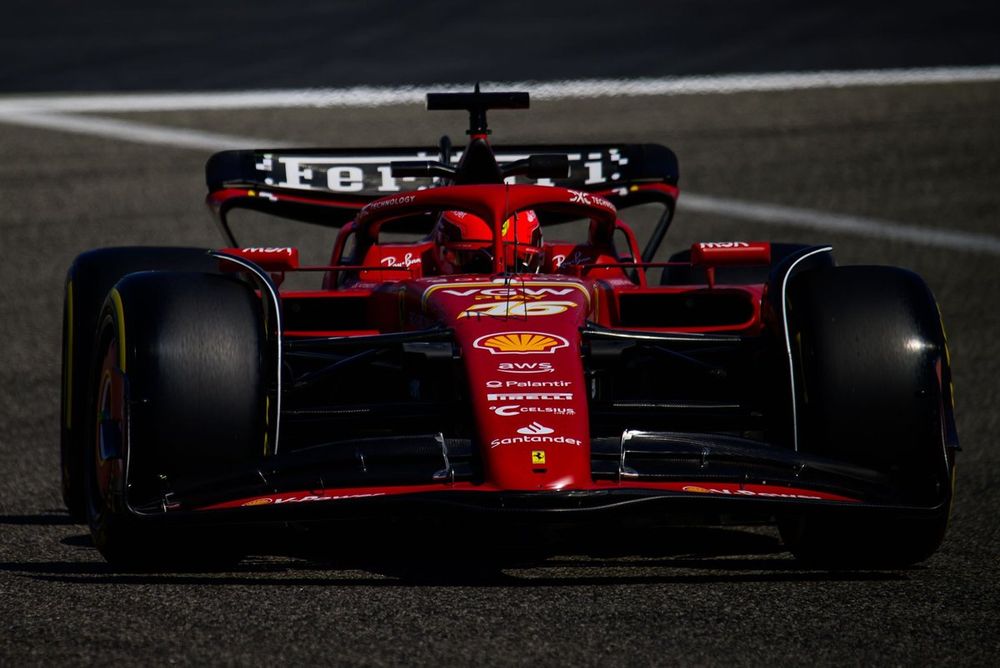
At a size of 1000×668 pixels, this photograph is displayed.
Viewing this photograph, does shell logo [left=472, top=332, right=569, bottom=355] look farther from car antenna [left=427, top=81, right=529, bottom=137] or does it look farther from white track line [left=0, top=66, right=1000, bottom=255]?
white track line [left=0, top=66, right=1000, bottom=255]

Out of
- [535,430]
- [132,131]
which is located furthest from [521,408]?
[132,131]

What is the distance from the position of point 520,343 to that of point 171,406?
42.7 inches

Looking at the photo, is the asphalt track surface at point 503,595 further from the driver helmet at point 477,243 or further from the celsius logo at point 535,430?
the driver helmet at point 477,243

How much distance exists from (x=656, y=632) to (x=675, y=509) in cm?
43

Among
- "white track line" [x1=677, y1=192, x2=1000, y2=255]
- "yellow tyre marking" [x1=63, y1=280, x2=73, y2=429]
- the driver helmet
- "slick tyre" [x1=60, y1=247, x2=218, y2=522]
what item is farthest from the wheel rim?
"white track line" [x1=677, y1=192, x2=1000, y2=255]

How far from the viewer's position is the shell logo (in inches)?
220

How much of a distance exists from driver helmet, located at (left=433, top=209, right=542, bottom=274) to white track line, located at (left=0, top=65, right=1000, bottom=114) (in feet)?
38.1

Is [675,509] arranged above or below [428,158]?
below

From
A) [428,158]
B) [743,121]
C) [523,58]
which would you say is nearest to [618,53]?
[523,58]

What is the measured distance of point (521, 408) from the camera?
5.33 metres

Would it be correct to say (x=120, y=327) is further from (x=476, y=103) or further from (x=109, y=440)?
(x=476, y=103)

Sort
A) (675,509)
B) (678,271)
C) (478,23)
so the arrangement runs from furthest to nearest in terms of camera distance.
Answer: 1. (478,23)
2. (678,271)
3. (675,509)

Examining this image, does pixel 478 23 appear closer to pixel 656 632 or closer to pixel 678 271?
pixel 678 271

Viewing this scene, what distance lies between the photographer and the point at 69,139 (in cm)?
1848
